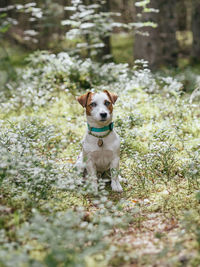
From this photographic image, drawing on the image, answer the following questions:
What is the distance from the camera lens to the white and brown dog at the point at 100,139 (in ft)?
12.1

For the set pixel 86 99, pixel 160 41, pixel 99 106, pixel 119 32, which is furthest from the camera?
pixel 119 32

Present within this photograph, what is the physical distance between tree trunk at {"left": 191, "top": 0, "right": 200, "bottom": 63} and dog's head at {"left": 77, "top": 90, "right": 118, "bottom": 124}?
10267 mm

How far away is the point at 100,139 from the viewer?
3.76 m

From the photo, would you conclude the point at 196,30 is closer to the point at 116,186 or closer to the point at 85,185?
the point at 116,186

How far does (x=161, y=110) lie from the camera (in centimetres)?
603

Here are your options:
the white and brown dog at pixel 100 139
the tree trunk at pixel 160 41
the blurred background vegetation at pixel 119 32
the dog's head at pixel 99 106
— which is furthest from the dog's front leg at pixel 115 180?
the tree trunk at pixel 160 41

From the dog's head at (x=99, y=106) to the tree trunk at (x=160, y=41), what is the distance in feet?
18.4

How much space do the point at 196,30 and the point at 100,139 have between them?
10.7 m

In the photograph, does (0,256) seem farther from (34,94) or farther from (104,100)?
(34,94)

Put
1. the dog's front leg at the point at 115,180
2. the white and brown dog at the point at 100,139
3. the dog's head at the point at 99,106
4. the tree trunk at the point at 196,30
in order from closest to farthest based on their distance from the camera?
the dog's head at the point at 99,106 < the white and brown dog at the point at 100,139 < the dog's front leg at the point at 115,180 < the tree trunk at the point at 196,30

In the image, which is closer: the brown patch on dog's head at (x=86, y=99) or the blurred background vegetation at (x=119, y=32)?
the brown patch on dog's head at (x=86, y=99)

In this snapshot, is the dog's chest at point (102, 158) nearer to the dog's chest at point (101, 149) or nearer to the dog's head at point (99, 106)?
the dog's chest at point (101, 149)

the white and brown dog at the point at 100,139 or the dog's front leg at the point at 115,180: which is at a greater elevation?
the white and brown dog at the point at 100,139

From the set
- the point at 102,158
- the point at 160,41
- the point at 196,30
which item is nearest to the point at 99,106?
the point at 102,158
